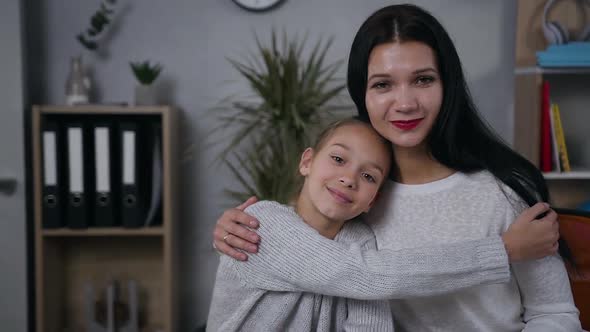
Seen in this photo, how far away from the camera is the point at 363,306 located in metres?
1.21

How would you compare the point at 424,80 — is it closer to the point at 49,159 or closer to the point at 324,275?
the point at 324,275

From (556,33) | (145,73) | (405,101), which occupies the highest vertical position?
(556,33)

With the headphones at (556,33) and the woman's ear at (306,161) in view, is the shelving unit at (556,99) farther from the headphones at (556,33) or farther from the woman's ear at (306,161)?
the woman's ear at (306,161)

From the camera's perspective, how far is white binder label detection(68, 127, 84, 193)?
8.20 feet

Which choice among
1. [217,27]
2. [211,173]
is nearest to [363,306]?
[211,173]

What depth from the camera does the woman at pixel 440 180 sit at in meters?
1.22

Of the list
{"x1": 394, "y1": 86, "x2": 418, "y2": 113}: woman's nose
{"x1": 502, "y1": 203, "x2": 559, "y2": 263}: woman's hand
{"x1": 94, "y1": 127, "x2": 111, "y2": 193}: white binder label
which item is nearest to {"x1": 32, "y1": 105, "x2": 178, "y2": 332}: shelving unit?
{"x1": 94, "y1": 127, "x2": 111, "y2": 193}: white binder label

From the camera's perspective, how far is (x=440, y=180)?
53.7 inches

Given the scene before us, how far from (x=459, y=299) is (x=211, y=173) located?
Answer: 6.26 feet

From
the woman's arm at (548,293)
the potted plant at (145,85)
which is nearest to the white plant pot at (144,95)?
the potted plant at (145,85)

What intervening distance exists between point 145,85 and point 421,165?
1730 millimetres

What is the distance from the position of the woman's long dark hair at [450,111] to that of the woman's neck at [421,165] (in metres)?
0.02

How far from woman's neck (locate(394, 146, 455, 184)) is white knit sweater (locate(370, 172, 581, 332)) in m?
0.02

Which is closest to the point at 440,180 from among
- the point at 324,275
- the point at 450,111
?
the point at 450,111
